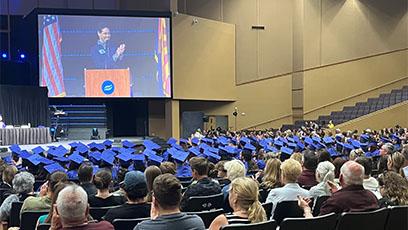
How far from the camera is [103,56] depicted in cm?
2003

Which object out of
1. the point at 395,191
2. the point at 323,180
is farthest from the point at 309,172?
the point at 395,191

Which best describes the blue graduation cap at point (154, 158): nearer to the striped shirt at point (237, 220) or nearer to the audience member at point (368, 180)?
the audience member at point (368, 180)

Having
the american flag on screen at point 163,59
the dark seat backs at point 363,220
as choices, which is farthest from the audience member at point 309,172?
the american flag on screen at point 163,59

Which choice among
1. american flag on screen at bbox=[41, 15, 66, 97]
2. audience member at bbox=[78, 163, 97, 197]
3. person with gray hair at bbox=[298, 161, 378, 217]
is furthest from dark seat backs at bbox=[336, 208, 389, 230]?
american flag on screen at bbox=[41, 15, 66, 97]

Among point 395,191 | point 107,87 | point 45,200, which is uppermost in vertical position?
point 107,87

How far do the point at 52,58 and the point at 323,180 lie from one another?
16651 mm

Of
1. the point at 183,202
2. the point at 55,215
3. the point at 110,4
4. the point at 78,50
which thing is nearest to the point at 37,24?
the point at 78,50

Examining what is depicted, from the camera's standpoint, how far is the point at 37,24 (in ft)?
63.9

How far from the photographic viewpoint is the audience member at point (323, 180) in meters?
4.64

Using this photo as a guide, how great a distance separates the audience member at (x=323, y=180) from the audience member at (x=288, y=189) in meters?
0.09

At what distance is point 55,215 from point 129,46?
17899mm

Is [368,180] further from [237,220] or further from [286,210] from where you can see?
[237,220]

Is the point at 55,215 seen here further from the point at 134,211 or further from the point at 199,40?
the point at 199,40

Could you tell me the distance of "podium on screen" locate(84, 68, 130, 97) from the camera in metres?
19.8
